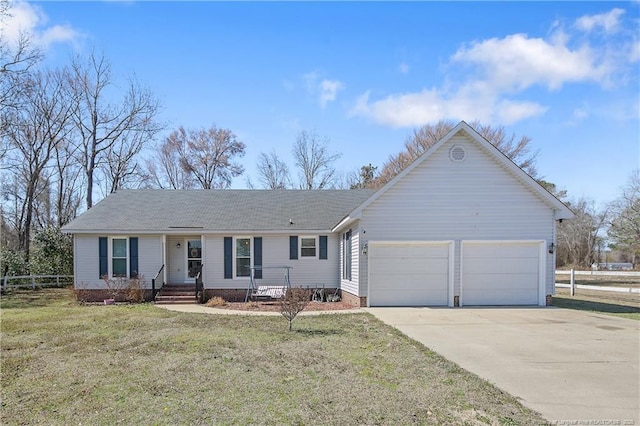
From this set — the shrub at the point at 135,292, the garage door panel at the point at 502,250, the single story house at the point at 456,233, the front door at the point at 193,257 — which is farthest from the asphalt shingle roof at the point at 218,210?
the garage door panel at the point at 502,250

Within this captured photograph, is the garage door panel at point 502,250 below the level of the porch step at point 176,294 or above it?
above

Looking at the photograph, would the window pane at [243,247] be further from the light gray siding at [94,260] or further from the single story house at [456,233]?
the single story house at [456,233]

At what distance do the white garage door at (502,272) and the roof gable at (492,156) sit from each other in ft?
5.25

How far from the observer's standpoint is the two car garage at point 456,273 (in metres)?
14.7

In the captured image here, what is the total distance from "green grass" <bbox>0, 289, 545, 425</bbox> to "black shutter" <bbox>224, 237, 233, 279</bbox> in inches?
256

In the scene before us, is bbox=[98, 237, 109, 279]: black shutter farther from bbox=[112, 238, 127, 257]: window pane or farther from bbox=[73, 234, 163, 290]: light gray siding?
bbox=[112, 238, 127, 257]: window pane

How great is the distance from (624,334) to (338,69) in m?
10.1

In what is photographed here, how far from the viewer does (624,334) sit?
977cm

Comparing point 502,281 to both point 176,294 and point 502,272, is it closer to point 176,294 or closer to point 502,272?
point 502,272

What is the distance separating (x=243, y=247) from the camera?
17.7 metres

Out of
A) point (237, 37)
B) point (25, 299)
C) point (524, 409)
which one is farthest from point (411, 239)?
point (25, 299)

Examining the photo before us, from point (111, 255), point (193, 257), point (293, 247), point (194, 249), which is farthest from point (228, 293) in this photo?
point (111, 255)

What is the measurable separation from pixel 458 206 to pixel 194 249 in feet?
34.1

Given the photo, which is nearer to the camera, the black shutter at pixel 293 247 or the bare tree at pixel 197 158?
the black shutter at pixel 293 247
